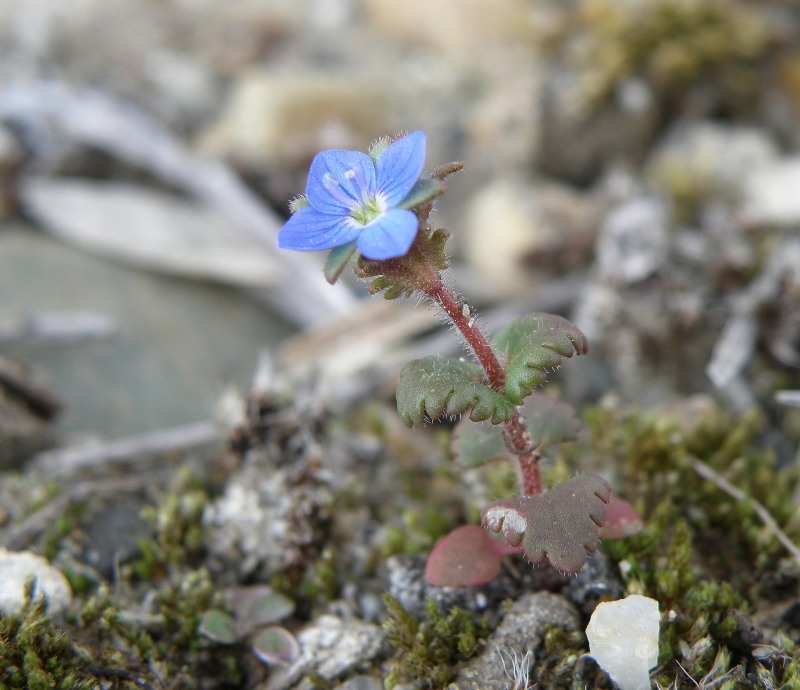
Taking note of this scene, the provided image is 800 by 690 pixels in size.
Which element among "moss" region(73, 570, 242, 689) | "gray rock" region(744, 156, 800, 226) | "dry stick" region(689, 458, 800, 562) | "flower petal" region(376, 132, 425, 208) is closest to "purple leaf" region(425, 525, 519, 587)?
"moss" region(73, 570, 242, 689)

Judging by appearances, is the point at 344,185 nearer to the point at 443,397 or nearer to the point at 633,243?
the point at 443,397

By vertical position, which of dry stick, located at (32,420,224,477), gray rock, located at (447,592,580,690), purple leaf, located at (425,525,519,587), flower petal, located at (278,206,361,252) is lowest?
gray rock, located at (447,592,580,690)

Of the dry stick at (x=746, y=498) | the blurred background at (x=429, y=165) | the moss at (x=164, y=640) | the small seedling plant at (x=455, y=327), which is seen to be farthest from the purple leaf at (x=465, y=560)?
the blurred background at (x=429, y=165)

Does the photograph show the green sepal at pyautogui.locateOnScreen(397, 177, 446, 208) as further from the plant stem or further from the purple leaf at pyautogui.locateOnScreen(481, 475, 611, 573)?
the purple leaf at pyautogui.locateOnScreen(481, 475, 611, 573)


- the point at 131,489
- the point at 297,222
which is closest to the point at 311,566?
the point at 131,489

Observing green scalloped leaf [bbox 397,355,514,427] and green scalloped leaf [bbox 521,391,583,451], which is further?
green scalloped leaf [bbox 521,391,583,451]
